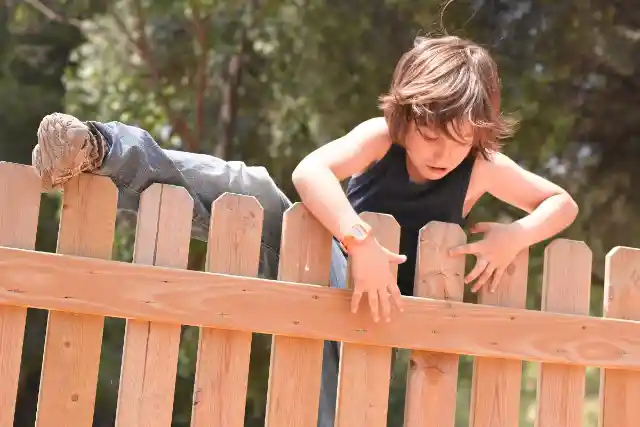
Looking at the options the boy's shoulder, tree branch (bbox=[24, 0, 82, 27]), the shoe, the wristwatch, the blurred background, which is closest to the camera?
the shoe

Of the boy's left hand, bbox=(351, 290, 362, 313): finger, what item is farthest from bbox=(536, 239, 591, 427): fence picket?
bbox=(351, 290, 362, 313): finger

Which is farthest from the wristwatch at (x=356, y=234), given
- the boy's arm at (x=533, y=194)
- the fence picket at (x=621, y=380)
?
the fence picket at (x=621, y=380)

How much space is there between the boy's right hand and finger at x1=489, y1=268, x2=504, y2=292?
0.87ft

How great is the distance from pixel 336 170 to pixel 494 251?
42cm

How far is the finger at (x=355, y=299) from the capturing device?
6.29 ft

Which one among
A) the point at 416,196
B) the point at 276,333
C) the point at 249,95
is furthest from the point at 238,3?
the point at 276,333

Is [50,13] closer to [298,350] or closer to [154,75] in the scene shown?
[154,75]

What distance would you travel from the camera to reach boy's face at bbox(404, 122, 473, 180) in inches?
79.2

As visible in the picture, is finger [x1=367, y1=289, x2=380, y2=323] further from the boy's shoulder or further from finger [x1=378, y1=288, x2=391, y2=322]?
the boy's shoulder

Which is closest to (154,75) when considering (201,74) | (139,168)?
(201,74)

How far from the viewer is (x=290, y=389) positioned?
1965mm

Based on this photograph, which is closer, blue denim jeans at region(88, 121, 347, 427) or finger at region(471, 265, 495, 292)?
blue denim jeans at region(88, 121, 347, 427)

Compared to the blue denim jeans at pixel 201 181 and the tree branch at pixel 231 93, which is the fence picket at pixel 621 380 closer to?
the blue denim jeans at pixel 201 181

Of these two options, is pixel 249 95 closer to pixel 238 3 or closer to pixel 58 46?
pixel 238 3
